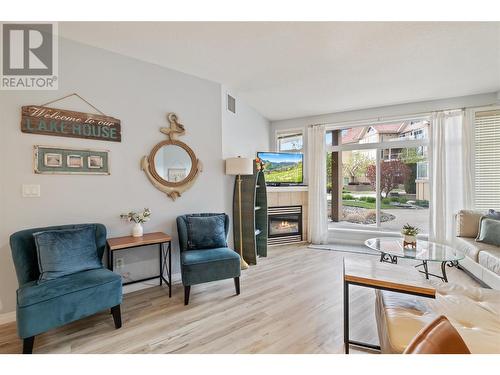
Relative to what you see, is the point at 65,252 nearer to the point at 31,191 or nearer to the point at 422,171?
the point at 31,191

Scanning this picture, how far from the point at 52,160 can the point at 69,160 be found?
13 centimetres

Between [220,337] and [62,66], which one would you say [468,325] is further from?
[62,66]

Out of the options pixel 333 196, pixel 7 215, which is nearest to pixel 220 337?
pixel 7 215

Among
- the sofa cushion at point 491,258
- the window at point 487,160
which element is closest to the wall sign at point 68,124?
the sofa cushion at point 491,258

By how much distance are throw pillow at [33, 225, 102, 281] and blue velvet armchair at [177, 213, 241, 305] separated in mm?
807

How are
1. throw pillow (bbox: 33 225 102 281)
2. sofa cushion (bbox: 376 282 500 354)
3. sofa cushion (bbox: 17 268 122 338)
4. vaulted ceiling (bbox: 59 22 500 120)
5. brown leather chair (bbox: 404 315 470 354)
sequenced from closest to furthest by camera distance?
brown leather chair (bbox: 404 315 470 354), sofa cushion (bbox: 376 282 500 354), sofa cushion (bbox: 17 268 122 338), throw pillow (bbox: 33 225 102 281), vaulted ceiling (bbox: 59 22 500 120)

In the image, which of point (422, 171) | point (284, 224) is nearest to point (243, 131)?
point (284, 224)

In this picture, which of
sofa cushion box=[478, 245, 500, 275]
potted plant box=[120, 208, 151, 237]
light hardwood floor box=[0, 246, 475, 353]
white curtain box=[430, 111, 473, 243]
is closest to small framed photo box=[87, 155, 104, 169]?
potted plant box=[120, 208, 151, 237]

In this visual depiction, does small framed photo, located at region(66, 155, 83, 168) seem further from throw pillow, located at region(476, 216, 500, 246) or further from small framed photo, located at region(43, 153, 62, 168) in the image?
throw pillow, located at region(476, 216, 500, 246)

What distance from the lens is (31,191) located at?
2188 millimetres

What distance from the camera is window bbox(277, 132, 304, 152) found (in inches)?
206
